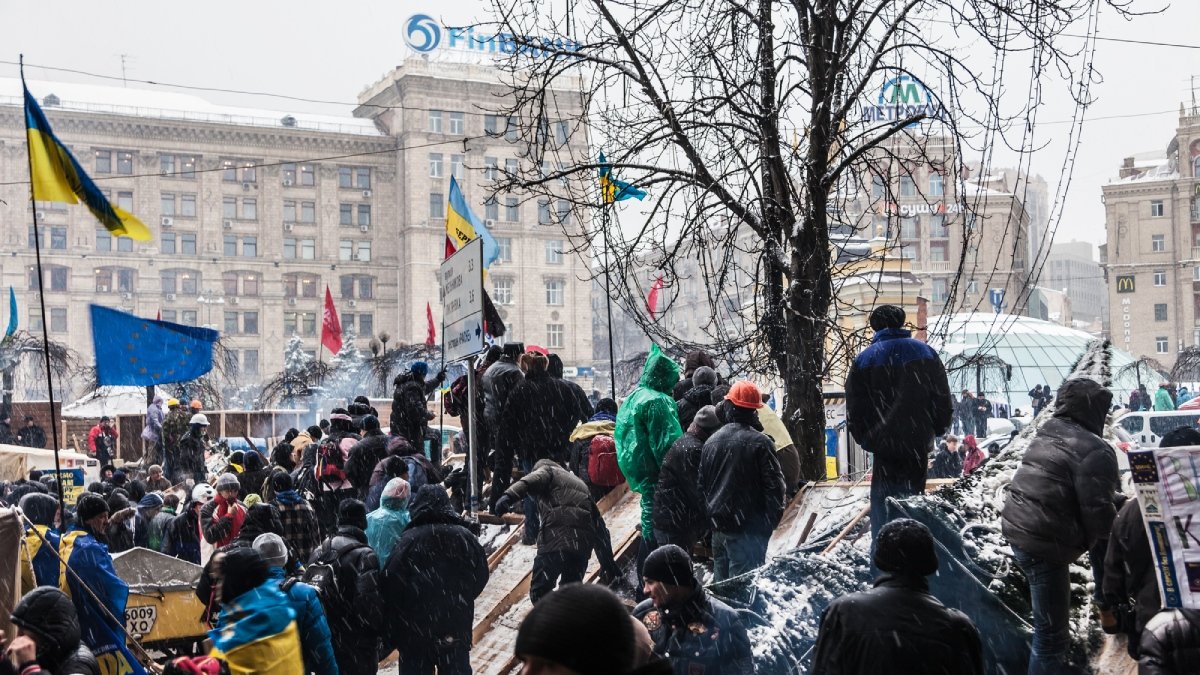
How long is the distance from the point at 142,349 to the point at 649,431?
4.73 m

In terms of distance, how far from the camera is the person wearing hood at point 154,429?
66.1ft

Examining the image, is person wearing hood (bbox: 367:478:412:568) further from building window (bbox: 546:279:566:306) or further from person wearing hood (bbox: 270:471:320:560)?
building window (bbox: 546:279:566:306)

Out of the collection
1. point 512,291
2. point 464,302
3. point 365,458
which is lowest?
point 365,458

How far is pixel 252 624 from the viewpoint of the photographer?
5.54 meters

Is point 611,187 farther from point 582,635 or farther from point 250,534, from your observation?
point 582,635

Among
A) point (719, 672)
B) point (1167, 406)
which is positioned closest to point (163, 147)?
point (1167, 406)

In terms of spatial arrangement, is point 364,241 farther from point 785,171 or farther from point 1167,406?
point 785,171

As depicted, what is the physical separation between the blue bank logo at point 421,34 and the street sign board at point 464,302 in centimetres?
8075

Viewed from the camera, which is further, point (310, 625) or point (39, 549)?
point (39, 549)

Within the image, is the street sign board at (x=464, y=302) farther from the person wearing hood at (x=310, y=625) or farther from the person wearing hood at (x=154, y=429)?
the person wearing hood at (x=154, y=429)

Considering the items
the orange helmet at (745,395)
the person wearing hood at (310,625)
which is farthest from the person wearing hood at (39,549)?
the orange helmet at (745,395)

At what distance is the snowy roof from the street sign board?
80.9 meters

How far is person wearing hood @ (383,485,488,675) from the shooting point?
284 inches

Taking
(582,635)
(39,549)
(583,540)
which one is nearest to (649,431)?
(583,540)
